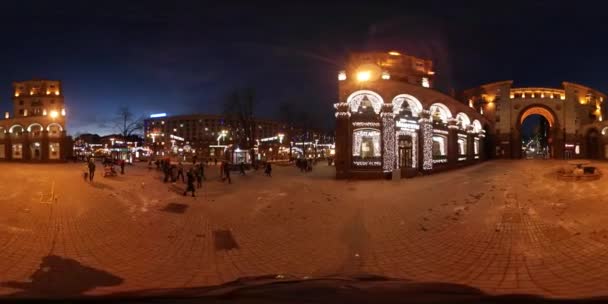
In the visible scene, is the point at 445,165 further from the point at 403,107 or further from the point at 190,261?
the point at 190,261

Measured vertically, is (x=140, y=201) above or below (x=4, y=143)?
below

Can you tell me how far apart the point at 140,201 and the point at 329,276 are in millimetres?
11925

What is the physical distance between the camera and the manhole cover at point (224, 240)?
26.4 ft

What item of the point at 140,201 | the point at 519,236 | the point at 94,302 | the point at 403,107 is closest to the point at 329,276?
the point at 94,302

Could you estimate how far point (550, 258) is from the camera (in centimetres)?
675

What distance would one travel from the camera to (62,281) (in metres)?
5.81

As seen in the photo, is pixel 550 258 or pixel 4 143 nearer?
pixel 550 258

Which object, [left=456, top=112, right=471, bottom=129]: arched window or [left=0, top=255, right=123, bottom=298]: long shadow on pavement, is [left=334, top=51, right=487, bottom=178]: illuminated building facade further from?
[left=0, top=255, right=123, bottom=298]: long shadow on pavement

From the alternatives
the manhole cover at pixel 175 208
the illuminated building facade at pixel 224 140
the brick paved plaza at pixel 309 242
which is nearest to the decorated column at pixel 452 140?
the brick paved plaza at pixel 309 242

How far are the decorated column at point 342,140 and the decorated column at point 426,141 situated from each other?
6.85m

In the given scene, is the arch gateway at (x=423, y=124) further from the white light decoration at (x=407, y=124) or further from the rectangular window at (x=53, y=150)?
the rectangular window at (x=53, y=150)

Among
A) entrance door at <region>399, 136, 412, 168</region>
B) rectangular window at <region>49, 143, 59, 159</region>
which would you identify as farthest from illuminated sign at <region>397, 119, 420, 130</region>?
rectangular window at <region>49, 143, 59, 159</region>

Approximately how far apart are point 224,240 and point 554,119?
60698 millimetres

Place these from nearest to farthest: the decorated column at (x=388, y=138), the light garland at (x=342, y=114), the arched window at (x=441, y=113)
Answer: the decorated column at (x=388, y=138)
the light garland at (x=342, y=114)
the arched window at (x=441, y=113)
